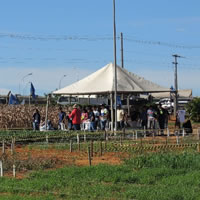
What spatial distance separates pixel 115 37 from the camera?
31.2m

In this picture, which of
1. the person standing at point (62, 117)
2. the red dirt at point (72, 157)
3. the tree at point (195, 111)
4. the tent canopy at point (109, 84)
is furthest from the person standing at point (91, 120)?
the tree at point (195, 111)

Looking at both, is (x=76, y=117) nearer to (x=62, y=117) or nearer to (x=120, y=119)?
(x=62, y=117)

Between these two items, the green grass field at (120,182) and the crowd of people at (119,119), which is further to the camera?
the crowd of people at (119,119)

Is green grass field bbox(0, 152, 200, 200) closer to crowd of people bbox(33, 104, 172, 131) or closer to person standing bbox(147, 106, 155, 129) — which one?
person standing bbox(147, 106, 155, 129)

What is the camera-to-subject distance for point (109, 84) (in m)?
30.4

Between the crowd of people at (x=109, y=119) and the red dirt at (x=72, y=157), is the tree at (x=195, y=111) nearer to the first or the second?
the crowd of people at (x=109, y=119)

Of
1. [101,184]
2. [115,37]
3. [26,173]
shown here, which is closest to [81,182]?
[101,184]

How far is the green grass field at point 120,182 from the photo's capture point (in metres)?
11.1

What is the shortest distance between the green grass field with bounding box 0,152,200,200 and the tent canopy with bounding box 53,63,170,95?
1464cm

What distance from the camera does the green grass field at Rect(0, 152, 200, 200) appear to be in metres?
11.1

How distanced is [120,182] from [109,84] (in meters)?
17.8

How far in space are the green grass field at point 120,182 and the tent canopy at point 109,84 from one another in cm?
1464

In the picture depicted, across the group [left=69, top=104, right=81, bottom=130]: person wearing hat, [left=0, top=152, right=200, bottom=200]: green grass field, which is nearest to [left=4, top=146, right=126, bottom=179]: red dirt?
[left=0, top=152, right=200, bottom=200]: green grass field

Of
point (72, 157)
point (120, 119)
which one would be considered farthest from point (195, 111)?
point (72, 157)
